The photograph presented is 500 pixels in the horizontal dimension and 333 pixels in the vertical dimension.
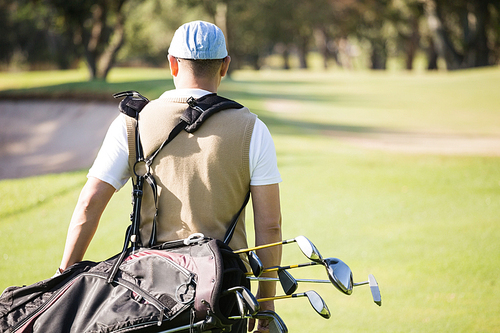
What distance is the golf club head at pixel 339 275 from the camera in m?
1.76

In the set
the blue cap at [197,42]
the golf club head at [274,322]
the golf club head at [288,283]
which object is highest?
the blue cap at [197,42]

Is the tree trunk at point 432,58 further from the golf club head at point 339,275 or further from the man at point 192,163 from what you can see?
the golf club head at point 339,275

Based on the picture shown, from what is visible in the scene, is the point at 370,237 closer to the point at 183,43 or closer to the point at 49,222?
the point at 49,222

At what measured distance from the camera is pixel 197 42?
196 cm

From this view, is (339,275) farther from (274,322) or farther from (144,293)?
(144,293)

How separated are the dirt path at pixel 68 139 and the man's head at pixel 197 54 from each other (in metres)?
10.4

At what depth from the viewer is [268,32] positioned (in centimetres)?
5106

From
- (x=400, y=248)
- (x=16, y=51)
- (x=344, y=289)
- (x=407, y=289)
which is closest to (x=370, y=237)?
(x=400, y=248)

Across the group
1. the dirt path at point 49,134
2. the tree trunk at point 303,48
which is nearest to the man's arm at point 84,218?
the dirt path at point 49,134

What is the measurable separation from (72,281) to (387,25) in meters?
54.2

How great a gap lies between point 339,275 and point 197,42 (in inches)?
39.9

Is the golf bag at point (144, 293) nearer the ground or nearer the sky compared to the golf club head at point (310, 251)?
nearer the ground

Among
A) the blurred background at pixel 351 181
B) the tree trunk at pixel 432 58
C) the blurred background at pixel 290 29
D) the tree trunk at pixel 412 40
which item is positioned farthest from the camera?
the tree trunk at pixel 432 58

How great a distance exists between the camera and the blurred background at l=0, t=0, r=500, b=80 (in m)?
37.5
